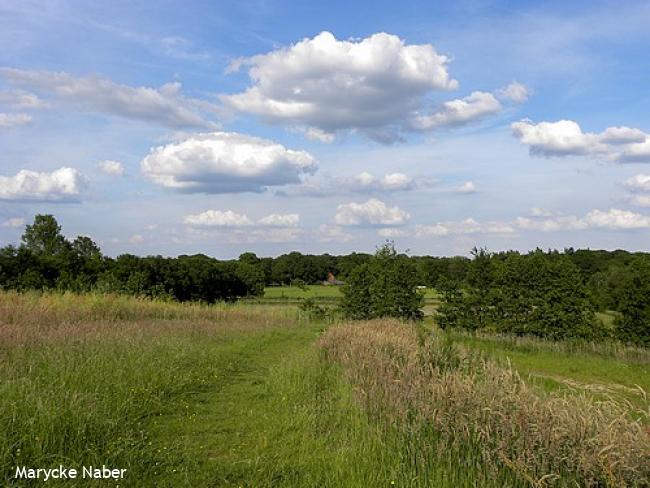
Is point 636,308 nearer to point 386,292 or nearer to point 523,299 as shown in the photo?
point 523,299

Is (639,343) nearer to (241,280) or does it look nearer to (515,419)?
(515,419)

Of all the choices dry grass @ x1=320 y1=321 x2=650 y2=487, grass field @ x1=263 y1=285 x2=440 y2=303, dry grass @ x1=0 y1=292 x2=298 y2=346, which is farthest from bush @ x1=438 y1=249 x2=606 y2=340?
dry grass @ x1=320 y1=321 x2=650 y2=487

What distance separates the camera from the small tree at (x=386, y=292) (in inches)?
1184

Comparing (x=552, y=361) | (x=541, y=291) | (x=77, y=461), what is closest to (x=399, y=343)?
(x=77, y=461)

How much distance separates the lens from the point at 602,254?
222 ft

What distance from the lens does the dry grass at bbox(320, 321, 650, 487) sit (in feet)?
13.4

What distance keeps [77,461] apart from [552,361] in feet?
64.3

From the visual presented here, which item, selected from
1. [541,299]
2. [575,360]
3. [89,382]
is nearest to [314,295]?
[541,299]

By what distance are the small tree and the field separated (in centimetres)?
1986

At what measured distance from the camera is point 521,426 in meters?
4.68

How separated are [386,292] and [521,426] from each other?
25.9m

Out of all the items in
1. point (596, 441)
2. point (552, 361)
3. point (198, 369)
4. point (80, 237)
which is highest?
point (80, 237)

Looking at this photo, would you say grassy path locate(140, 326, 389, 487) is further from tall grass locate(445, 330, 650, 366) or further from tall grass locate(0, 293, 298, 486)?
tall grass locate(445, 330, 650, 366)

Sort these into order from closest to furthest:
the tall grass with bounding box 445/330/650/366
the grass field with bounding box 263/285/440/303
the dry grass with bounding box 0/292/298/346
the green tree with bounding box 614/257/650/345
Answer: the dry grass with bounding box 0/292/298/346
the tall grass with bounding box 445/330/650/366
the green tree with bounding box 614/257/650/345
the grass field with bounding box 263/285/440/303
